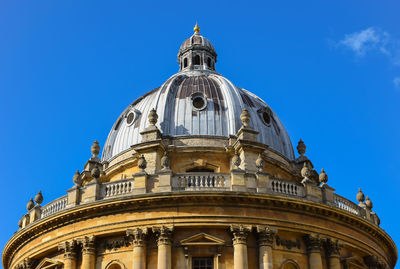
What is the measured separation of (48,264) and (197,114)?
12897 mm

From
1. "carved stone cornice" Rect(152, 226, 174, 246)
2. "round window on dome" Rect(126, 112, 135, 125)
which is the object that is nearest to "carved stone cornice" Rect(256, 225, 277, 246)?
"carved stone cornice" Rect(152, 226, 174, 246)

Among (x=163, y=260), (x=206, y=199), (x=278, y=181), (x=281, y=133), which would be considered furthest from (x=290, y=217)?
(x=281, y=133)

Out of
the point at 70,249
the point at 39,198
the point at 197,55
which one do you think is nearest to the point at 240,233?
the point at 70,249

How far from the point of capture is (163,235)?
29.6m

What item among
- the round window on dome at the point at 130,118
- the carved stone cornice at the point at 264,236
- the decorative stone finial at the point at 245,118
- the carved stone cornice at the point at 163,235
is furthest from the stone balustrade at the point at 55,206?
the decorative stone finial at the point at 245,118

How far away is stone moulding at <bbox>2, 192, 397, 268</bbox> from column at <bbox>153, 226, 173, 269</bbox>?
1.25 meters

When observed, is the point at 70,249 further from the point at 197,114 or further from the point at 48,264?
the point at 197,114

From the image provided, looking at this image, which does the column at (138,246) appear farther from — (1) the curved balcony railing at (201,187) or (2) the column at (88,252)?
(2) the column at (88,252)

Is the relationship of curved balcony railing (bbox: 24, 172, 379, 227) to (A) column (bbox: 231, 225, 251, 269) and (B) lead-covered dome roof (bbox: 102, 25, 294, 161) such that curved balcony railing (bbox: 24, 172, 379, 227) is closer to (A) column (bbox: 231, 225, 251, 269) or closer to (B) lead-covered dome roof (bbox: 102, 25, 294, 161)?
(A) column (bbox: 231, 225, 251, 269)

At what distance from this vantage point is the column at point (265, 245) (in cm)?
2958

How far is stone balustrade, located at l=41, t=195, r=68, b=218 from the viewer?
33125 mm

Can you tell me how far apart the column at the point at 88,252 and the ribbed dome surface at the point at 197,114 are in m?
9.34

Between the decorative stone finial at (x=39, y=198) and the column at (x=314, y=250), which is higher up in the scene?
the decorative stone finial at (x=39, y=198)

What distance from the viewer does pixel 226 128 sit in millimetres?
38406
